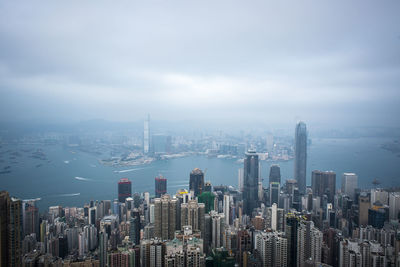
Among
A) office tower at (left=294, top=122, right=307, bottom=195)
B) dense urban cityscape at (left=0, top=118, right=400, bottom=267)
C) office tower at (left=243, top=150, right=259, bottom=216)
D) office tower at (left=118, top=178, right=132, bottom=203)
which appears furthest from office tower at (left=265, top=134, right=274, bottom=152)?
office tower at (left=118, top=178, right=132, bottom=203)

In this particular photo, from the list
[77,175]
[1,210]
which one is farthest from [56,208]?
[1,210]

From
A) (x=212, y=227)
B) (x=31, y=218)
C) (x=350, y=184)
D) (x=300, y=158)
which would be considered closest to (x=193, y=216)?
(x=212, y=227)

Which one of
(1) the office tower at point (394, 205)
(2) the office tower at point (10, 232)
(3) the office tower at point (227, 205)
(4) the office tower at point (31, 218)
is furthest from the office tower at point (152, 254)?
(1) the office tower at point (394, 205)

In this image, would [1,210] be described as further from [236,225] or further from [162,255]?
[236,225]

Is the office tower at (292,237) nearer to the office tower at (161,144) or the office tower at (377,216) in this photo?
the office tower at (377,216)

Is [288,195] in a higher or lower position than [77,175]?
lower

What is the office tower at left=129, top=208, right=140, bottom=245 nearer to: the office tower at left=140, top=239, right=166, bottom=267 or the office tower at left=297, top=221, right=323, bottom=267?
the office tower at left=140, top=239, right=166, bottom=267
